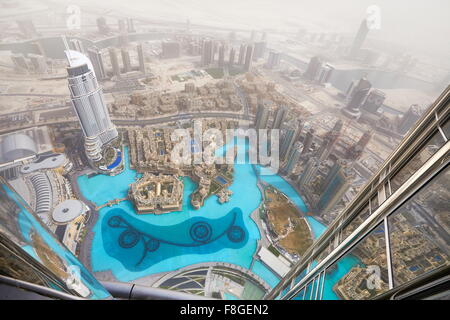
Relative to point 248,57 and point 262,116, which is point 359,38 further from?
point 262,116

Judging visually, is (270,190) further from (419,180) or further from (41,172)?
(41,172)

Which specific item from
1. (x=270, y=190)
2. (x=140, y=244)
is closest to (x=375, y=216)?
(x=140, y=244)

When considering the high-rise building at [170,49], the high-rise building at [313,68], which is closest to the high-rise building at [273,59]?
the high-rise building at [313,68]

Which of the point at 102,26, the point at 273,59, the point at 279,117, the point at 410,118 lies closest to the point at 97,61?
the point at 102,26

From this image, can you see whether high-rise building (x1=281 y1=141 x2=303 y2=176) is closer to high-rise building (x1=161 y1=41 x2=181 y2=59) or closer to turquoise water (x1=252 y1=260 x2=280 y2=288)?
turquoise water (x1=252 y1=260 x2=280 y2=288)

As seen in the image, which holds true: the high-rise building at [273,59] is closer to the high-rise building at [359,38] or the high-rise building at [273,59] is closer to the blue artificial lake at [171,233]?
the high-rise building at [359,38]
